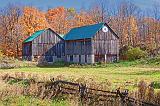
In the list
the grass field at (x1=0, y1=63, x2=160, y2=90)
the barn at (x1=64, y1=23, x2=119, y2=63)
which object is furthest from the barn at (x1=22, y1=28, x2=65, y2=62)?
the grass field at (x1=0, y1=63, x2=160, y2=90)

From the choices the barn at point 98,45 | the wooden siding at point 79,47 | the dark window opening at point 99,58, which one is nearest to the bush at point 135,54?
the barn at point 98,45

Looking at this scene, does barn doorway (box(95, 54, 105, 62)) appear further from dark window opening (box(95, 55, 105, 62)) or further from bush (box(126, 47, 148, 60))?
bush (box(126, 47, 148, 60))

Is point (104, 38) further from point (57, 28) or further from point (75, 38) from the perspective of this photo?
point (57, 28)

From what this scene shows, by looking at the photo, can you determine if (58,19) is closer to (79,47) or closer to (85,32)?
(85,32)

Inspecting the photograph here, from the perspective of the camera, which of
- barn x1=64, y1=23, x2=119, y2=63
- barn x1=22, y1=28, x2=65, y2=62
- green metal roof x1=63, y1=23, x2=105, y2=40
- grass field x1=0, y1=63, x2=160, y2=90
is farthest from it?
barn x1=22, y1=28, x2=65, y2=62

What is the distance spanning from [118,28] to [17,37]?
25954 mm

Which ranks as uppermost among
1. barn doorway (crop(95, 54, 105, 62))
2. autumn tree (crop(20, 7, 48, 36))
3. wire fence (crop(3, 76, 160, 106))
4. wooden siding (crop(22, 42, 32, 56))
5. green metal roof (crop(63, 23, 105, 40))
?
autumn tree (crop(20, 7, 48, 36))

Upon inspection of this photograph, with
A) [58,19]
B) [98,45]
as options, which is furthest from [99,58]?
[58,19]

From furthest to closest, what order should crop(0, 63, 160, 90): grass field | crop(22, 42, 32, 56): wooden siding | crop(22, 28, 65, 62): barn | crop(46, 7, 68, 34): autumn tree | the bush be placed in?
crop(46, 7, 68, 34): autumn tree, crop(22, 42, 32, 56): wooden siding, crop(22, 28, 65, 62): barn, the bush, crop(0, 63, 160, 90): grass field

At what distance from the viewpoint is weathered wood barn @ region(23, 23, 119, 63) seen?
6744cm

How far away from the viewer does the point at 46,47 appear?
3051 inches

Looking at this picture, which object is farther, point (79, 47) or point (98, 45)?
point (79, 47)

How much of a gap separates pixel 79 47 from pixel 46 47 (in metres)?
9.95

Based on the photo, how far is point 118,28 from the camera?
3706 inches
